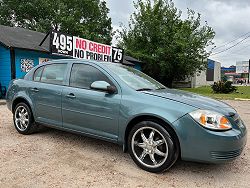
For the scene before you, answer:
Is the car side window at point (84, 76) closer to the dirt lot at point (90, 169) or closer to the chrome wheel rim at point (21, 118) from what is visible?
the dirt lot at point (90, 169)

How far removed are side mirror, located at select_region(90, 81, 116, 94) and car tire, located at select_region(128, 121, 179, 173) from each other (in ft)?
2.22

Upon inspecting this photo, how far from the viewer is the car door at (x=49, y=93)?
4.64 m

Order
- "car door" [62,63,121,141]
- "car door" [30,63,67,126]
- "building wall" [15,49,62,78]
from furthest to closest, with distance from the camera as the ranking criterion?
"building wall" [15,49,62,78], "car door" [30,63,67,126], "car door" [62,63,121,141]

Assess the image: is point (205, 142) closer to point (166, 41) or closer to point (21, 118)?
point (21, 118)

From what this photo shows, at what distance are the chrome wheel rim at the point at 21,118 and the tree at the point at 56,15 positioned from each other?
31258 mm

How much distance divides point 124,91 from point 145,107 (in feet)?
1.52

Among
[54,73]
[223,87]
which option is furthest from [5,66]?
[223,87]

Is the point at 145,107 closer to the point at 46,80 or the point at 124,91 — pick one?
the point at 124,91

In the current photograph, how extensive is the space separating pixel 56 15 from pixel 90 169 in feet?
120

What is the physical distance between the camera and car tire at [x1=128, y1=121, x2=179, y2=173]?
136 inches

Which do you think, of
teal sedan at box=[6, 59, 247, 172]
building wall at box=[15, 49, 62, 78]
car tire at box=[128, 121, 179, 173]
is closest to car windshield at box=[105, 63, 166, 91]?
teal sedan at box=[6, 59, 247, 172]

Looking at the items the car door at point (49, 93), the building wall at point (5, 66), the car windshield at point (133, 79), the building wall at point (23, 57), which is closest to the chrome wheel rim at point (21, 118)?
the car door at point (49, 93)

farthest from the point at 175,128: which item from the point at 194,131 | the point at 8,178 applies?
the point at 8,178

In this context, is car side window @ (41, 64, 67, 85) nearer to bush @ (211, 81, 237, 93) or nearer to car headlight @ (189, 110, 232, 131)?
car headlight @ (189, 110, 232, 131)
